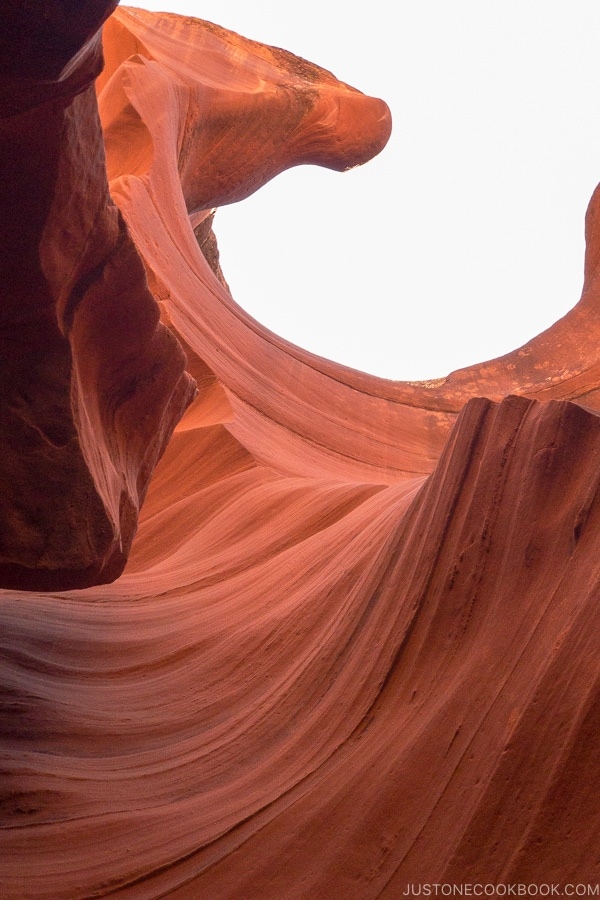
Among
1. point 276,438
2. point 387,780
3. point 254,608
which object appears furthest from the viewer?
point 276,438

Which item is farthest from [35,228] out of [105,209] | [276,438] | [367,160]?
[367,160]

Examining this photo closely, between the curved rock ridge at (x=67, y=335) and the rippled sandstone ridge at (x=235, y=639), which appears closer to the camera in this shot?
the curved rock ridge at (x=67, y=335)

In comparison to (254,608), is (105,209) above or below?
above

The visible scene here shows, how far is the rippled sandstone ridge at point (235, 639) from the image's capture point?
4.35 feet

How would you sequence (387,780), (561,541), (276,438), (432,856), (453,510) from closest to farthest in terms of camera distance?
(432,856)
(387,780)
(561,541)
(453,510)
(276,438)

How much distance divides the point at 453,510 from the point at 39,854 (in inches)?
36.5

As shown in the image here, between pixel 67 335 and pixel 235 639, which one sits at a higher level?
pixel 67 335

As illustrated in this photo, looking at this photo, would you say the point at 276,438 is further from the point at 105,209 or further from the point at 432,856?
the point at 432,856

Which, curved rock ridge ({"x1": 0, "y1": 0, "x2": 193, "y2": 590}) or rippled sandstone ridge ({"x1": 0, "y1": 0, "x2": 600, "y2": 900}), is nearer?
curved rock ridge ({"x1": 0, "y1": 0, "x2": 193, "y2": 590})

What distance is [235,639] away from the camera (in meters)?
2.24

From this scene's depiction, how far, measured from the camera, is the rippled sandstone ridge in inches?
52.2

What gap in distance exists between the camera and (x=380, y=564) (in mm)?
1995

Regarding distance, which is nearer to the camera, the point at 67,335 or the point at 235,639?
the point at 67,335

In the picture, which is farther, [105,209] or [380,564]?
[380,564]
